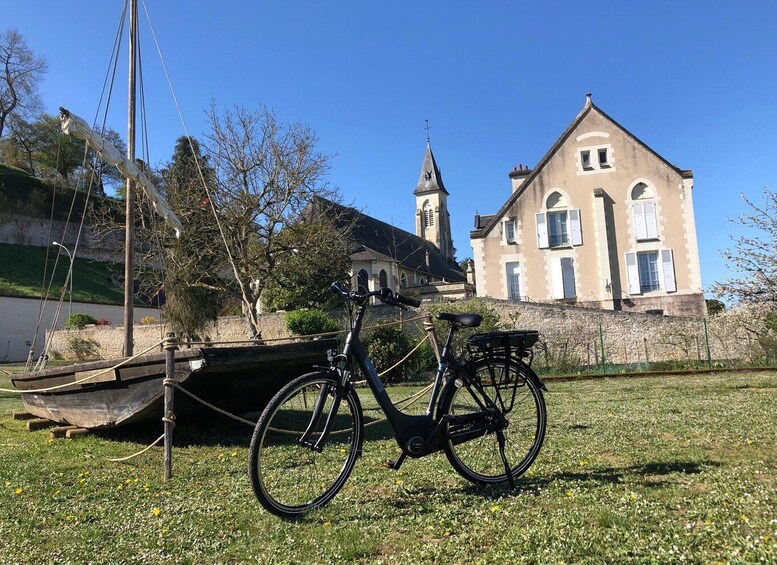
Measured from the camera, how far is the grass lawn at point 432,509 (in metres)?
2.62

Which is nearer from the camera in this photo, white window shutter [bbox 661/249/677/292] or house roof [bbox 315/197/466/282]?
white window shutter [bbox 661/249/677/292]

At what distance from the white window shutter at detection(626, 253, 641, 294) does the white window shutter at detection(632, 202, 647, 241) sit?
1026mm

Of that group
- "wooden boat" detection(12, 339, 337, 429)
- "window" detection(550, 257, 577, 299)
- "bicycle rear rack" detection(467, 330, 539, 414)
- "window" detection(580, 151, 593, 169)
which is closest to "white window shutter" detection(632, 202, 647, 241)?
"window" detection(580, 151, 593, 169)

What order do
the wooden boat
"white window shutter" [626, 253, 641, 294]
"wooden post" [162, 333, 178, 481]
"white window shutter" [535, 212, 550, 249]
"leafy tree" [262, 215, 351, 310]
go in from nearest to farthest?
"wooden post" [162, 333, 178, 481] → the wooden boat → "leafy tree" [262, 215, 351, 310] → "white window shutter" [626, 253, 641, 294] → "white window shutter" [535, 212, 550, 249]

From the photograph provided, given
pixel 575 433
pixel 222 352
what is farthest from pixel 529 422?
pixel 222 352

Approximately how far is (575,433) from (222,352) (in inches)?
135

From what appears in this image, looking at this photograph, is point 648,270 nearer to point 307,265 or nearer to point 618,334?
point 618,334

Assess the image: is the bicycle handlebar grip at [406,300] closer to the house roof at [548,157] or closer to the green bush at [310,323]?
the green bush at [310,323]

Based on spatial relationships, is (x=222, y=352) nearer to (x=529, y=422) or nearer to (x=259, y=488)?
(x=259, y=488)

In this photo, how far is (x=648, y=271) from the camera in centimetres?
2847

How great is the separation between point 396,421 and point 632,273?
2765cm

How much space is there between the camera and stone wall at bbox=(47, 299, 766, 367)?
1900cm

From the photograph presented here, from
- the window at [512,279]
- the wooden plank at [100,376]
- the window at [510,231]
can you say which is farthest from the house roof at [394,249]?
the wooden plank at [100,376]

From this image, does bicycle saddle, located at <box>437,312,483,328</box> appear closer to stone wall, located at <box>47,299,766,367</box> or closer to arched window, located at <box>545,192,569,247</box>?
stone wall, located at <box>47,299,766,367</box>
